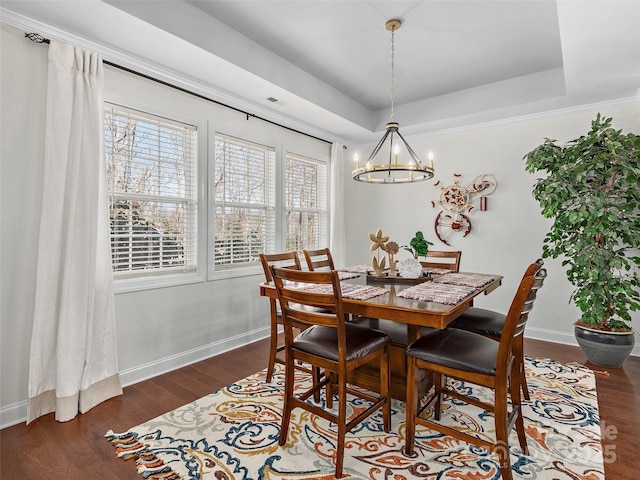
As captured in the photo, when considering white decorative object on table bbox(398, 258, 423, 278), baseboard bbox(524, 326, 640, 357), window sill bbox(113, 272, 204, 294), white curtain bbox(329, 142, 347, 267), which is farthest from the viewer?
white curtain bbox(329, 142, 347, 267)

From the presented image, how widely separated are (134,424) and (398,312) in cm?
178

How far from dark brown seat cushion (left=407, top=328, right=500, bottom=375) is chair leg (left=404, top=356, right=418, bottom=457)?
0.08 m

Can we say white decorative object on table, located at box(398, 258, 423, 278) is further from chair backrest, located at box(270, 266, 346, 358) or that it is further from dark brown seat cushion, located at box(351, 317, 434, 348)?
chair backrest, located at box(270, 266, 346, 358)

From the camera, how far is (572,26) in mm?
2252

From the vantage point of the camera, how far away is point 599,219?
2.90m

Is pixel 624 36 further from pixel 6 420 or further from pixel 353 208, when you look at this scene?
pixel 6 420

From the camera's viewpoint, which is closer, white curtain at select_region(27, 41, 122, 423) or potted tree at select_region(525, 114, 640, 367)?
white curtain at select_region(27, 41, 122, 423)

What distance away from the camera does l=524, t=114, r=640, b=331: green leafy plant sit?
288cm

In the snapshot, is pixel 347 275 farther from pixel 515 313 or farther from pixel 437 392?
pixel 515 313

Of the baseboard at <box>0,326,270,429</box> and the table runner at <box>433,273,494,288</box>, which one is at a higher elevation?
the table runner at <box>433,273,494,288</box>

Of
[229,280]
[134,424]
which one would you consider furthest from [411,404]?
[229,280]

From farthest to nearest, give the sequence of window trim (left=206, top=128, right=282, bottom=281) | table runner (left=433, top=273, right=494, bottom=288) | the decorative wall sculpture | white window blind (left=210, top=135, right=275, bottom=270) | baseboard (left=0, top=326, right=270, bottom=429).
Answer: the decorative wall sculpture → white window blind (left=210, top=135, right=275, bottom=270) → window trim (left=206, top=128, right=282, bottom=281) → table runner (left=433, top=273, right=494, bottom=288) → baseboard (left=0, top=326, right=270, bottom=429)

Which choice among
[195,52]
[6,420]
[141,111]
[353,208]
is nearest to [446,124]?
[353,208]

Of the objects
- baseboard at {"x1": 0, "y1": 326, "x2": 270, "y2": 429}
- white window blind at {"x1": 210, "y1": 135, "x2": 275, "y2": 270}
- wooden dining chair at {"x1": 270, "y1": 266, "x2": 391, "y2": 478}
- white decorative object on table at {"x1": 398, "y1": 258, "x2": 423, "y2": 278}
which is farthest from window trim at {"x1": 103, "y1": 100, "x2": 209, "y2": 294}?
white decorative object on table at {"x1": 398, "y1": 258, "x2": 423, "y2": 278}
